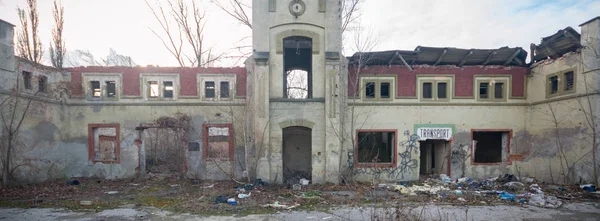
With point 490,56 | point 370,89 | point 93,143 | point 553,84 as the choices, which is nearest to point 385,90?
point 370,89

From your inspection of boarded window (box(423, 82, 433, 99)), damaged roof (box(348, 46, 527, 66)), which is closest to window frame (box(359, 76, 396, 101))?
damaged roof (box(348, 46, 527, 66))

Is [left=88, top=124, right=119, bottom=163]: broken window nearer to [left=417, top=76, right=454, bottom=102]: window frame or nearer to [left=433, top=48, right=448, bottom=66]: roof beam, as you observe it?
[left=417, top=76, right=454, bottom=102]: window frame

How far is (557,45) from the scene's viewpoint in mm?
12641

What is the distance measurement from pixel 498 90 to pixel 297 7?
428 inches

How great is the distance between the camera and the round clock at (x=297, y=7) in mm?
12586

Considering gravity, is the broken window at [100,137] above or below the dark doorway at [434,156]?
above

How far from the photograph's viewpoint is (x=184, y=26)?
2362 cm

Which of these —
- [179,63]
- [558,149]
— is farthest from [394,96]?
[179,63]

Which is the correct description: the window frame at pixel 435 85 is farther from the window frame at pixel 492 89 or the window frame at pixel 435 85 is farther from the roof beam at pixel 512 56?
the roof beam at pixel 512 56

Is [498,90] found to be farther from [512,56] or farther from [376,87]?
[376,87]

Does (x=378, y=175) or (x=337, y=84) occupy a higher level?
(x=337, y=84)

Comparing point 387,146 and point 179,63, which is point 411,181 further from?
point 179,63

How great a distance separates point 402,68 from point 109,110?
14.2 metres

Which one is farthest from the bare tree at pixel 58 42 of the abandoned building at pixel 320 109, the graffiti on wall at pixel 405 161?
the graffiti on wall at pixel 405 161
